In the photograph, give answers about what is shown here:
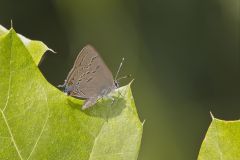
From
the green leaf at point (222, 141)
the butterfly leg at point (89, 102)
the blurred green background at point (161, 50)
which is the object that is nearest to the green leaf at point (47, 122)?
the butterfly leg at point (89, 102)

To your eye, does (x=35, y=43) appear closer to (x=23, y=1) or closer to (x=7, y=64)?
(x=7, y=64)

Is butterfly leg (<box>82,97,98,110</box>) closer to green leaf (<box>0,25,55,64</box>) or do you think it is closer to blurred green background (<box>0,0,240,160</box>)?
green leaf (<box>0,25,55,64</box>)

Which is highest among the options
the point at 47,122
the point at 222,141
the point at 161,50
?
the point at 47,122

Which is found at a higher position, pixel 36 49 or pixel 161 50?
pixel 36 49

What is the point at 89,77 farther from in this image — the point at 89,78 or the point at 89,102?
the point at 89,102

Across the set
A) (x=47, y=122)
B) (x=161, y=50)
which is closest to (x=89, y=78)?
(x=47, y=122)

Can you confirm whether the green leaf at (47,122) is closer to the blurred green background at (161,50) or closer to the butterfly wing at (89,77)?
the butterfly wing at (89,77)

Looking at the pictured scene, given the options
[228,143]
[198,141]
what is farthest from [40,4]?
[228,143]
